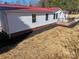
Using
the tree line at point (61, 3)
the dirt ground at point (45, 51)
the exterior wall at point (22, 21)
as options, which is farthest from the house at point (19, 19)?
the tree line at point (61, 3)

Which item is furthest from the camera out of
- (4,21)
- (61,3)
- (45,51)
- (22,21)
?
(61,3)

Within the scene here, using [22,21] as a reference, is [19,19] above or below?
above

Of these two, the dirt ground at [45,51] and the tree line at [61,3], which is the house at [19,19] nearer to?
the dirt ground at [45,51]

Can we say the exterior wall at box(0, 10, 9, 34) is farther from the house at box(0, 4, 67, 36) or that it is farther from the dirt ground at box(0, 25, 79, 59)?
the dirt ground at box(0, 25, 79, 59)

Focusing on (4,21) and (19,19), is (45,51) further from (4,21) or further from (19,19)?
(4,21)

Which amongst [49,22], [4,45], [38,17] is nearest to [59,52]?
[4,45]

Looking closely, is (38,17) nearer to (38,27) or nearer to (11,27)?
(38,27)

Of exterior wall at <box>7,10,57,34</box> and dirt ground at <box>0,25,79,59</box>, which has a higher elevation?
exterior wall at <box>7,10,57,34</box>

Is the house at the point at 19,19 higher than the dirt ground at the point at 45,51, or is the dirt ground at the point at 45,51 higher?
the house at the point at 19,19

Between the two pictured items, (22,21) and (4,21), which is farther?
(22,21)

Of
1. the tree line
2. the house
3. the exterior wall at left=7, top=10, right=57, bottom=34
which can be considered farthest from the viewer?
the tree line

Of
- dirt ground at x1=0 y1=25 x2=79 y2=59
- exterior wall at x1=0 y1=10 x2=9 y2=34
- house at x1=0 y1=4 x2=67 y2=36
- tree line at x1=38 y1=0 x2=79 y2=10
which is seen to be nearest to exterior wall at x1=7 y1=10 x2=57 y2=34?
house at x1=0 y1=4 x2=67 y2=36

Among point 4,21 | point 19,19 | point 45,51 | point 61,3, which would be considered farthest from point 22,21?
point 61,3

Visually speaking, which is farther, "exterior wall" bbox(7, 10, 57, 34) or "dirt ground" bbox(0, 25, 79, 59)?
"exterior wall" bbox(7, 10, 57, 34)
